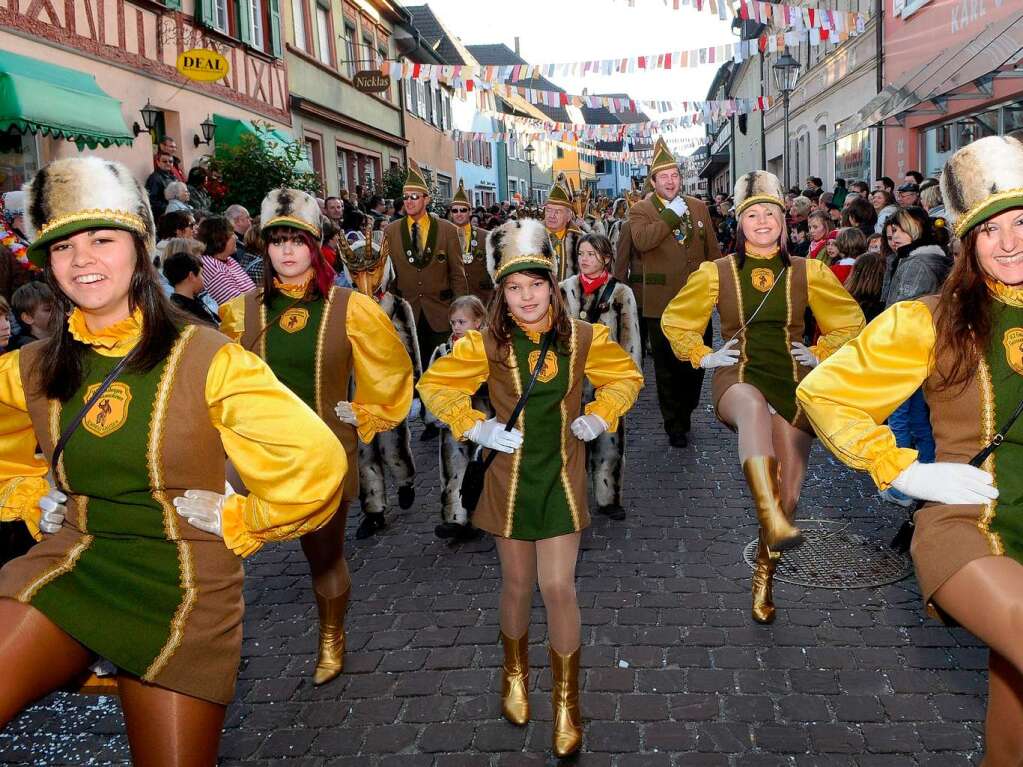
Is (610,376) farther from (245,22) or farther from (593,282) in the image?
(245,22)

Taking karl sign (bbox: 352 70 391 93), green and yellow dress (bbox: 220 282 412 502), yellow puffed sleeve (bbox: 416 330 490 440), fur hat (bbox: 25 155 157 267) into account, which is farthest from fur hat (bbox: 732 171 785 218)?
karl sign (bbox: 352 70 391 93)

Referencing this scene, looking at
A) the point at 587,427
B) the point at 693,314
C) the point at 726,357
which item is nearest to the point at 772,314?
the point at 726,357

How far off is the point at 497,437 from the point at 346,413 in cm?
91

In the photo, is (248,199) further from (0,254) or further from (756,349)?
(756,349)

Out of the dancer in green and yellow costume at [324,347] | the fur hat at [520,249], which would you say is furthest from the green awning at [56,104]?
the fur hat at [520,249]

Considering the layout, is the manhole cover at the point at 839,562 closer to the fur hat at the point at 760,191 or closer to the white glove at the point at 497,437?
the fur hat at the point at 760,191

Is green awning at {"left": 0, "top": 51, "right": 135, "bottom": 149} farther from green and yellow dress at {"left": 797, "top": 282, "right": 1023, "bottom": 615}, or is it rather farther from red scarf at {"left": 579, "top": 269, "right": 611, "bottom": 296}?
green and yellow dress at {"left": 797, "top": 282, "right": 1023, "bottom": 615}

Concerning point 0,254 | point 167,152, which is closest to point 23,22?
point 167,152

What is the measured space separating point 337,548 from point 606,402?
1362mm

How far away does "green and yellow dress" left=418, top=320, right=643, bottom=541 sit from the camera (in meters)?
3.52

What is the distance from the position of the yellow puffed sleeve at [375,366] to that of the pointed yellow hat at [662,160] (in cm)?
445

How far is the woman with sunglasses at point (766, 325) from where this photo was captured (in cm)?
457

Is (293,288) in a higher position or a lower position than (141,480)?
higher

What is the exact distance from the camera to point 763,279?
4.74 metres
